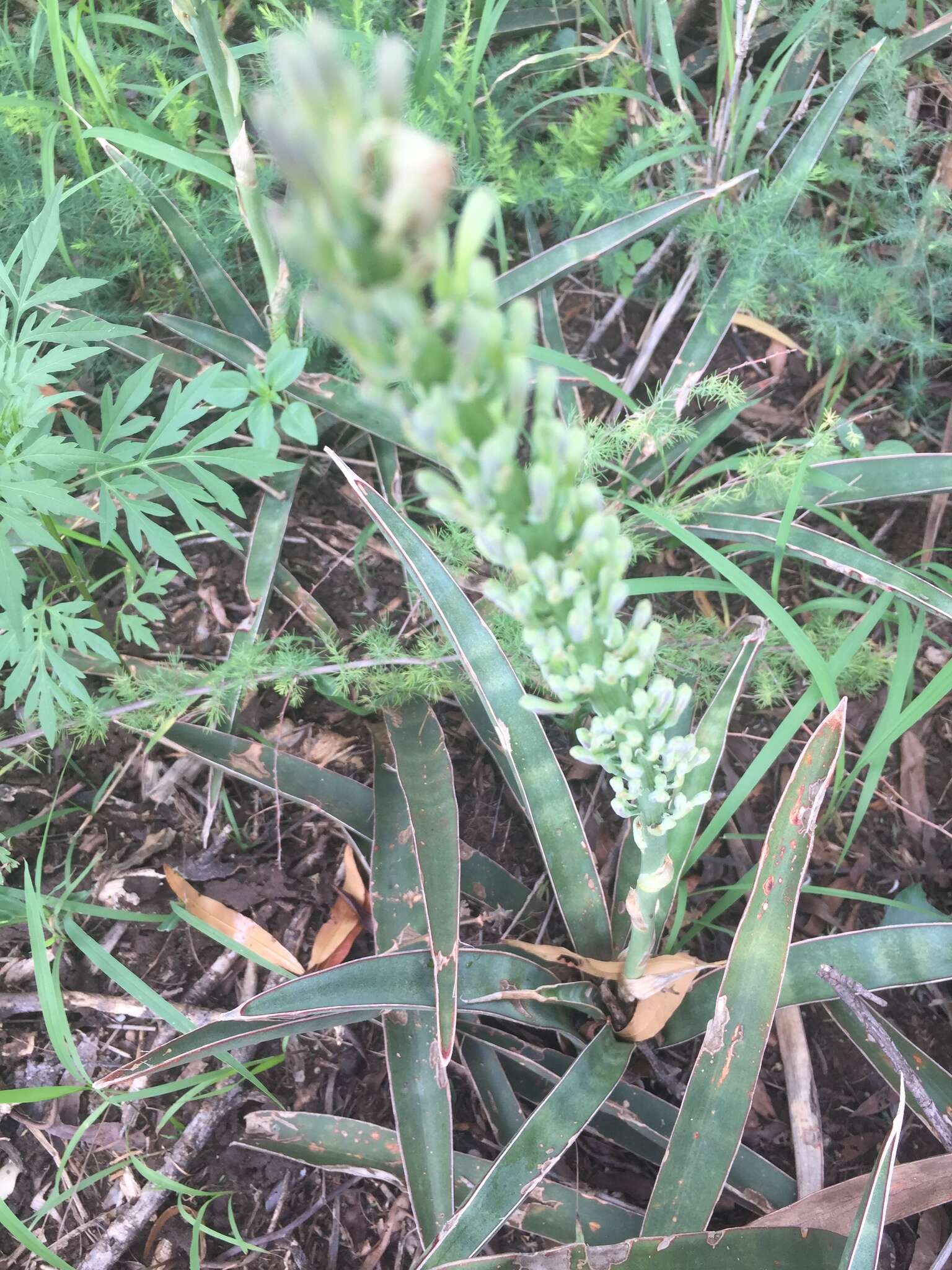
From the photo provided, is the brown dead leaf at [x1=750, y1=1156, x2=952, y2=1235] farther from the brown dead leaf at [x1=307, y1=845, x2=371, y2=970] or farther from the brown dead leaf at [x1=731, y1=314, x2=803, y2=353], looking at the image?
the brown dead leaf at [x1=731, y1=314, x2=803, y2=353]

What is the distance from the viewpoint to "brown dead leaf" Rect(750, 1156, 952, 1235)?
157cm

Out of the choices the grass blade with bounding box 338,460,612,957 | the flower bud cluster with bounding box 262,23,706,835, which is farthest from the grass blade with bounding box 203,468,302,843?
the flower bud cluster with bounding box 262,23,706,835

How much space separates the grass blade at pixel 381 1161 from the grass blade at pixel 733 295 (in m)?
1.79

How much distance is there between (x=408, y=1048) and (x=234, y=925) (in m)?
0.59

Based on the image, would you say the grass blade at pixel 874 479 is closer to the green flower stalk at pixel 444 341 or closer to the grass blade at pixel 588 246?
the grass blade at pixel 588 246

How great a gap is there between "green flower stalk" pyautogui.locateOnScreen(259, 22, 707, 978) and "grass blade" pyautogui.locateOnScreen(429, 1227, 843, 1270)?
0.96 m

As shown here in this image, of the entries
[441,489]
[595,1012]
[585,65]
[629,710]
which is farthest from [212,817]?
[585,65]

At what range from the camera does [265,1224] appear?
183cm

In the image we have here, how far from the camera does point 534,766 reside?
1.72 m

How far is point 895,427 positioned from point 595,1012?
1.87 m

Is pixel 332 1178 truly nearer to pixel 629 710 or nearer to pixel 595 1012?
pixel 595 1012

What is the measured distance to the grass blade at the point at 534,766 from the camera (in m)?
1.71

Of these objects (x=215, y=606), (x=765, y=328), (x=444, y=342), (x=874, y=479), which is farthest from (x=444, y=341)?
(x=765, y=328)

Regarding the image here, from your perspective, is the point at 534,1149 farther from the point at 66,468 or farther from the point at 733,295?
the point at 733,295
